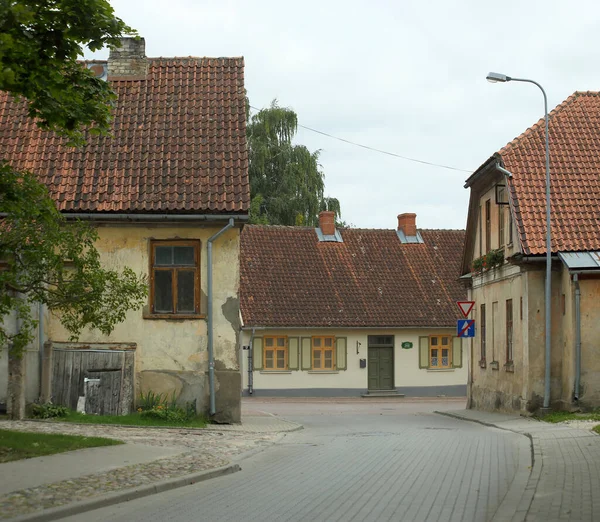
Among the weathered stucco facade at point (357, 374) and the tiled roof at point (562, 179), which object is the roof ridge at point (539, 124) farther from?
the weathered stucco facade at point (357, 374)

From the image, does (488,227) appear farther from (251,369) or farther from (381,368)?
(251,369)

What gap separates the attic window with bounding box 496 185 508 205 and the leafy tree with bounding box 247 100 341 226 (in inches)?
1091

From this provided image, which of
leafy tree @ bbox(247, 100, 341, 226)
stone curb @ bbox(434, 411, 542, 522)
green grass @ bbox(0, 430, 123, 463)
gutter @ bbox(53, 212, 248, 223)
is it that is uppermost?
leafy tree @ bbox(247, 100, 341, 226)

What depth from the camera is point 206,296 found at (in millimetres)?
21375

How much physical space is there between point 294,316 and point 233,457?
26.2 m

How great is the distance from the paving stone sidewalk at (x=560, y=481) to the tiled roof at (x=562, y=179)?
6410 millimetres

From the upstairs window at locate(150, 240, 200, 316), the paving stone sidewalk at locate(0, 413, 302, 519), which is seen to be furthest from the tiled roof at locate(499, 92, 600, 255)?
the upstairs window at locate(150, 240, 200, 316)

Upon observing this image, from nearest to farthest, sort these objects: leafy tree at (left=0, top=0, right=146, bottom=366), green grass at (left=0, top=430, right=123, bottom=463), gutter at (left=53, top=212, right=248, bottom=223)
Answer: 1. leafy tree at (left=0, top=0, right=146, bottom=366)
2. green grass at (left=0, top=430, right=123, bottom=463)
3. gutter at (left=53, top=212, right=248, bottom=223)

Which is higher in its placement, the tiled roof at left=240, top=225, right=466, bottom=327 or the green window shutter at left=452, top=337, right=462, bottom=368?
the tiled roof at left=240, top=225, right=466, bottom=327

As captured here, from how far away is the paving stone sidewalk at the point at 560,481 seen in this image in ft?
30.8

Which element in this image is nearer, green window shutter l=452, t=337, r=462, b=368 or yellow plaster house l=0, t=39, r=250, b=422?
yellow plaster house l=0, t=39, r=250, b=422

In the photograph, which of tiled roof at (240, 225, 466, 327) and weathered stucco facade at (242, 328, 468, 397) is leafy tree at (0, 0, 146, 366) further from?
weathered stucco facade at (242, 328, 468, 397)

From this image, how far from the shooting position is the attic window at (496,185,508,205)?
90.4 feet

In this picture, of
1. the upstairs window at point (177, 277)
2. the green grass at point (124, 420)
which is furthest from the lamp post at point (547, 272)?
the green grass at point (124, 420)
